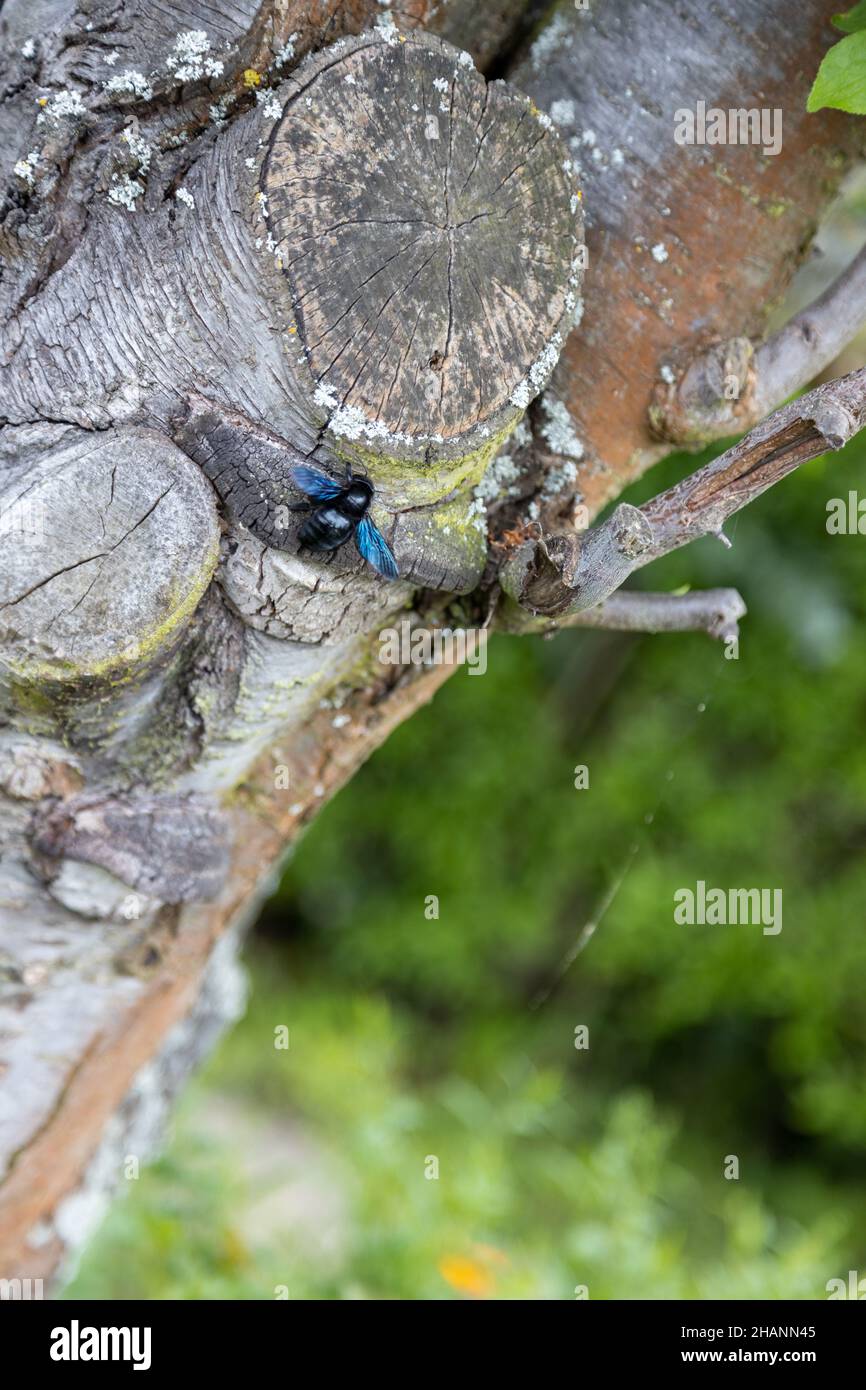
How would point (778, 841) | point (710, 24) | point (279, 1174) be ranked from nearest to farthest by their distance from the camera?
point (710, 24) → point (279, 1174) → point (778, 841)

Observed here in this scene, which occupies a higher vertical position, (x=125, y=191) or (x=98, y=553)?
(x=125, y=191)

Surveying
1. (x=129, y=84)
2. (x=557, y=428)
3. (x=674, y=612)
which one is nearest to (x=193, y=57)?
(x=129, y=84)

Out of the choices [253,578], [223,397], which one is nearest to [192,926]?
[253,578]

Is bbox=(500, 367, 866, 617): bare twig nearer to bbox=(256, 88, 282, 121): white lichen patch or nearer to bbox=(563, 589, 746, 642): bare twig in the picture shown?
bbox=(563, 589, 746, 642): bare twig

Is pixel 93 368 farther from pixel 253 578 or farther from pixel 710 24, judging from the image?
pixel 710 24

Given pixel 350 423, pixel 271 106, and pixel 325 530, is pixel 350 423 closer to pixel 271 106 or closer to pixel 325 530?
pixel 325 530

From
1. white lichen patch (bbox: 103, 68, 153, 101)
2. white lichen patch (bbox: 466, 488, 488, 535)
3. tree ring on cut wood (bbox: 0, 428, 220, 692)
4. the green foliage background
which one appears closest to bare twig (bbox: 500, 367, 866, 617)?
white lichen patch (bbox: 466, 488, 488, 535)
